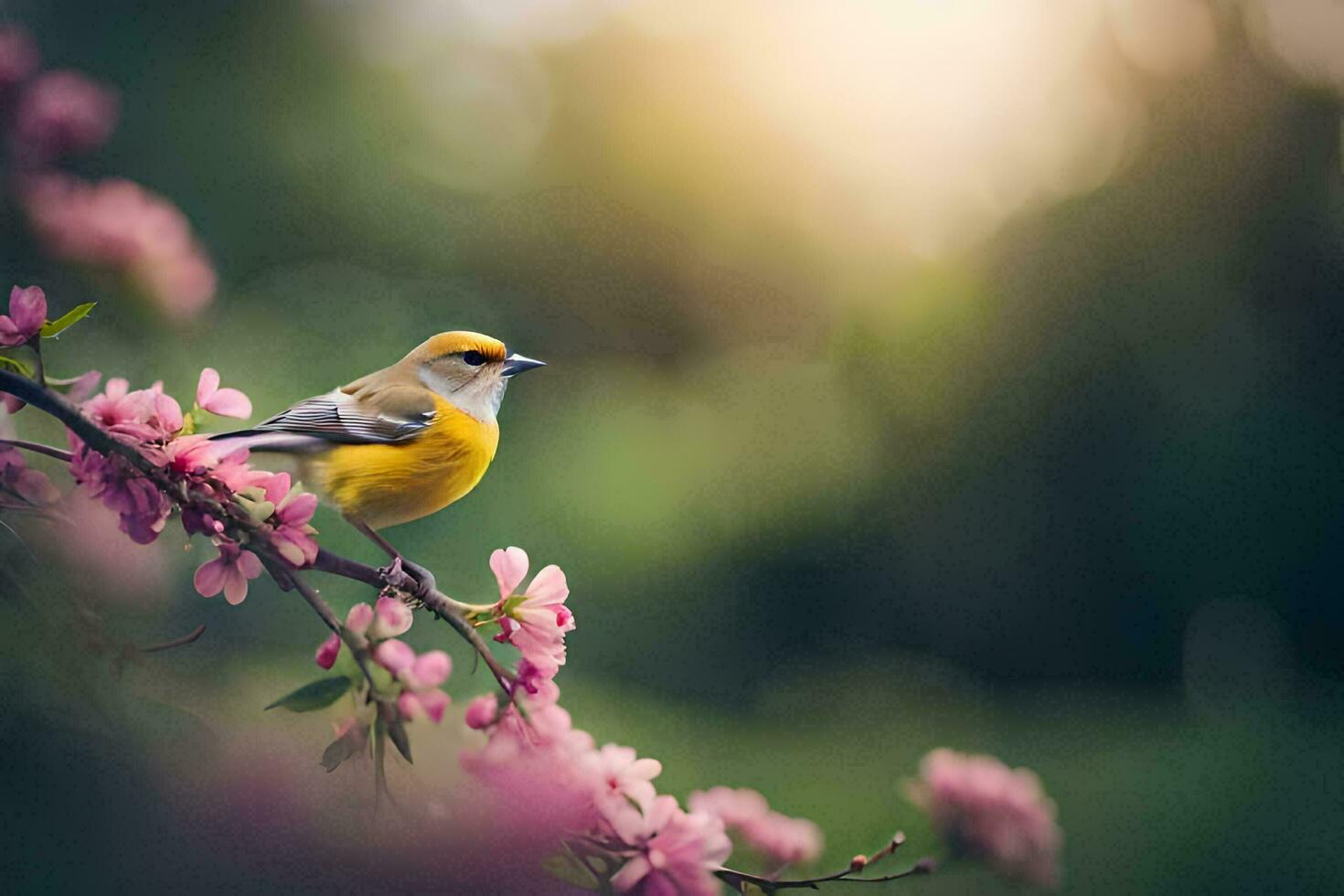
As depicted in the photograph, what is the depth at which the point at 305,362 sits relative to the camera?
1062 mm

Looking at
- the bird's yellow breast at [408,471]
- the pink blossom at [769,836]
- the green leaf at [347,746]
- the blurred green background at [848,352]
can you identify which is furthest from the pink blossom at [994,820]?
the green leaf at [347,746]

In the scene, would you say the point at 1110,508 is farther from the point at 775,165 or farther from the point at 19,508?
the point at 19,508

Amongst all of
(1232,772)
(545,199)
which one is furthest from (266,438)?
(1232,772)

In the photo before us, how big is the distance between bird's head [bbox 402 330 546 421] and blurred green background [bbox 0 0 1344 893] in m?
0.28

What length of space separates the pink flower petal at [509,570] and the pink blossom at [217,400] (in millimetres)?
120

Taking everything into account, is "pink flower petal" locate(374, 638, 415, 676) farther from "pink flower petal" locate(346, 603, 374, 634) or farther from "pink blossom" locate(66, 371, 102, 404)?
"pink blossom" locate(66, 371, 102, 404)

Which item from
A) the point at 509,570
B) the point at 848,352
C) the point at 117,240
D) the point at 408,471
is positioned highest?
the point at 848,352

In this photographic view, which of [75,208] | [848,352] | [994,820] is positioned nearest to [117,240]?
[75,208]

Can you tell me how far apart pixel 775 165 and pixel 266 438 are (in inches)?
52.1

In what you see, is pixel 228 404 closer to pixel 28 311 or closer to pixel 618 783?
pixel 28 311

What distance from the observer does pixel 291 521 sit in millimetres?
393

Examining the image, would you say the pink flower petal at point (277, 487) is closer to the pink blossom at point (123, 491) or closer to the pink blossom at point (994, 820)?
the pink blossom at point (123, 491)

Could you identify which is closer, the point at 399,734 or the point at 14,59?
the point at 399,734

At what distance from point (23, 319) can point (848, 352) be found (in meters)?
1.63
